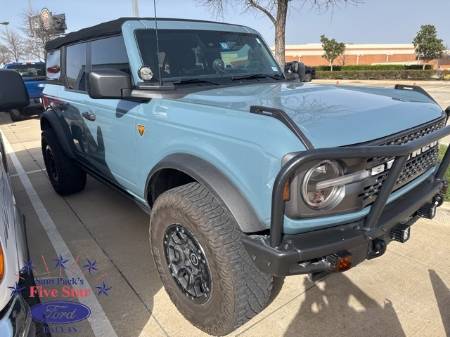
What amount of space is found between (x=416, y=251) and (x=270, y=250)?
208 cm

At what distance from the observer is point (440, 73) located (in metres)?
28.1

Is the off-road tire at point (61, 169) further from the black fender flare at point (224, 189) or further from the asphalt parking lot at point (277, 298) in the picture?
the black fender flare at point (224, 189)

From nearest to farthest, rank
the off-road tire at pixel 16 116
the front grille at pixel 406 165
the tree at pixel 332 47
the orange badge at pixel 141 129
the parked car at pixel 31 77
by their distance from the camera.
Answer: the front grille at pixel 406 165
the orange badge at pixel 141 129
the parked car at pixel 31 77
the off-road tire at pixel 16 116
the tree at pixel 332 47

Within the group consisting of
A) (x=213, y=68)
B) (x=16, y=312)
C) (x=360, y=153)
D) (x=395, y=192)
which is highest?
(x=213, y=68)

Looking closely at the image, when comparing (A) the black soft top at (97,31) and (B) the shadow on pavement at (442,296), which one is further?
(A) the black soft top at (97,31)

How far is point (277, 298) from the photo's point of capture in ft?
8.95

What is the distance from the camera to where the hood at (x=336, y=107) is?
74.6 inches

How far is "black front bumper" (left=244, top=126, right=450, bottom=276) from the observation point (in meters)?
1.72

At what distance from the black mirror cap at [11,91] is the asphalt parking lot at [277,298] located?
138 cm

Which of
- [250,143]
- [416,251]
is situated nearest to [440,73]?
[416,251]

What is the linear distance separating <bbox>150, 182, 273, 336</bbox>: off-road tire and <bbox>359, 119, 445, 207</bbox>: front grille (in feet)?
2.36

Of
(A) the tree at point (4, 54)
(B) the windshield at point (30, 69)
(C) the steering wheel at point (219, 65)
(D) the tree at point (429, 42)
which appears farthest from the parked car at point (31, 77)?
(D) the tree at point (429, 42)

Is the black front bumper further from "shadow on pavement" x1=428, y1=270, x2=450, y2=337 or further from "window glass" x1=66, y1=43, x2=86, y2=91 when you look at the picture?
"window glass" x1=66, y1=43, x2=86, y2=91

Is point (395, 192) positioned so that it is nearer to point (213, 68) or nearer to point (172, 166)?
point (172, 166)
